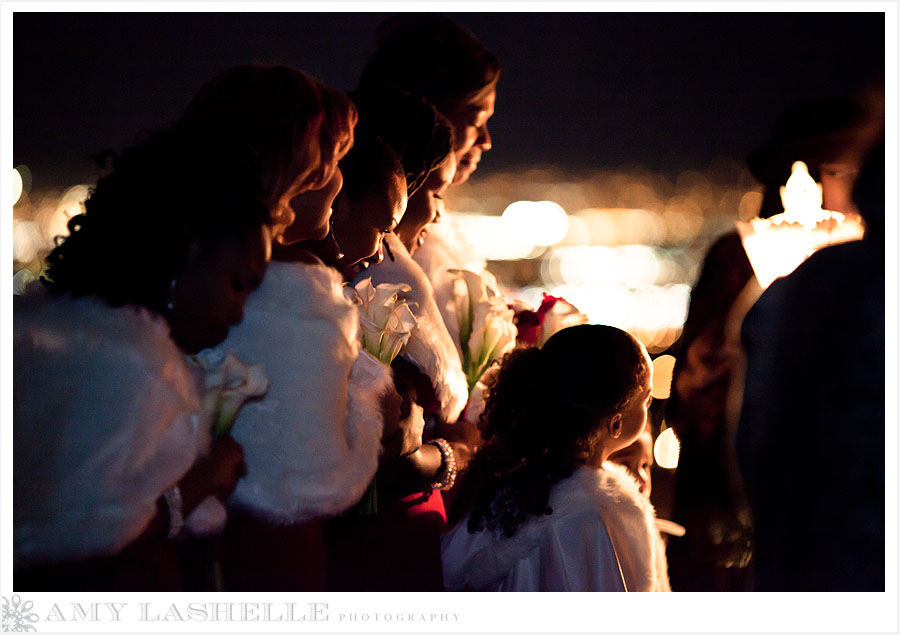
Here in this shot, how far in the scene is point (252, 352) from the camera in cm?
138

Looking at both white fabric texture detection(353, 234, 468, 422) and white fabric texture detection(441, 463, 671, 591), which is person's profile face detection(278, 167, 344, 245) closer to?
white fabric texture detection(353, 234, 468, 422)

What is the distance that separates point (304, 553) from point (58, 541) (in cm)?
45

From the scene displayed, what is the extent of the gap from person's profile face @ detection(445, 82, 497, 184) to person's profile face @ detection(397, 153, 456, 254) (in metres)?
0.22

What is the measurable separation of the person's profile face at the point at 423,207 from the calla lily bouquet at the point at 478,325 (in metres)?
0.17

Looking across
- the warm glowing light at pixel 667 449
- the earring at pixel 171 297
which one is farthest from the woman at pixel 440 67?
the earring at pixel 171 297

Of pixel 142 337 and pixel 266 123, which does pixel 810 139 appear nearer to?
pixel 266 123

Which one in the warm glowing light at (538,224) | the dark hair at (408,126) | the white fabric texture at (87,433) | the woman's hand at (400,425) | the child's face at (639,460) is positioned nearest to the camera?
the white fabric texture at (87,433)

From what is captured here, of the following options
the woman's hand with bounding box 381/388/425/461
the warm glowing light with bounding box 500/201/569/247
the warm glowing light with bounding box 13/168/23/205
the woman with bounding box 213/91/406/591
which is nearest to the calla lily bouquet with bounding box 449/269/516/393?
the woman's hand with bounding box 381/388/425/461

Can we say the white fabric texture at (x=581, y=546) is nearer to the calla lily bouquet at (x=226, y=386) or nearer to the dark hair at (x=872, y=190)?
the calla lily bouquet at (x=226, y=386)

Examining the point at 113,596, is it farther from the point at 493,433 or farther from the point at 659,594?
the point at 659,594

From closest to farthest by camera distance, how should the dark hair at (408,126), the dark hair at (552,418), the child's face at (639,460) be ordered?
the dark hair at (552,418) < the dark hair at (408,126) < the child's face at (639,460)

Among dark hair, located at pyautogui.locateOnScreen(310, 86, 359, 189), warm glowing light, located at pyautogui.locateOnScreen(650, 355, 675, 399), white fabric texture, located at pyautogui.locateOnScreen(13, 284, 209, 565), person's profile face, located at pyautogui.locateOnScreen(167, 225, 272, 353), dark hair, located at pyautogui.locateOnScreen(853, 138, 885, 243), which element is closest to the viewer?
dark hair, located at pyautogui.locateOnScreen(853, 138, 885, 243)

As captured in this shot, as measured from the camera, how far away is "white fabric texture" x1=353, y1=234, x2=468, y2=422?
188cm

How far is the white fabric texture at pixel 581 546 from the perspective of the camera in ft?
5.58
